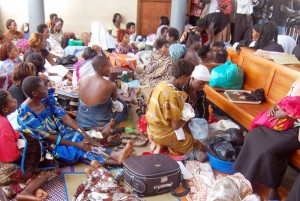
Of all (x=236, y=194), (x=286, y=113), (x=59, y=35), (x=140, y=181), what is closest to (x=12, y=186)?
(x=140, y=181)

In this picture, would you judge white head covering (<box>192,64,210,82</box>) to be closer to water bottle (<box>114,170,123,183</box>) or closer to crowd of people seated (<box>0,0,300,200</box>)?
crowd of people seated (<box>0,0,300,200</box>)

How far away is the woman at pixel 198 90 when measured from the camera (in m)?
3.55

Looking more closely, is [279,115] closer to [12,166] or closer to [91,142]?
[91,142]

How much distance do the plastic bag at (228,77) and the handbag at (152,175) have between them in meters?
1.60

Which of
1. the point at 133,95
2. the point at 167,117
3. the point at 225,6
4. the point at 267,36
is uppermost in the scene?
the point at 225,6

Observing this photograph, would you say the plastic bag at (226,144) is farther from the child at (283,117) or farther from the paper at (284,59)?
the paper at (284,59)

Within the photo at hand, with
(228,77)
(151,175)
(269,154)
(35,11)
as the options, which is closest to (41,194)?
(151,175)

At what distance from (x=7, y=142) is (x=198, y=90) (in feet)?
7.17

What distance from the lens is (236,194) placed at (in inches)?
97.8

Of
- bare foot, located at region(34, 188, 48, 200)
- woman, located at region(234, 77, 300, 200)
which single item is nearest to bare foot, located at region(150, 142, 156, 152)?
woman, located at region(234, 77, 300, 200)

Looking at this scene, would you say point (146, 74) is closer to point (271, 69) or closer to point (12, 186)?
point (271, 69)

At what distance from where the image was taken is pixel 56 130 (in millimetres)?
3240

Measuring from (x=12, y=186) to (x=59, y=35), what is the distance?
5.79 metres

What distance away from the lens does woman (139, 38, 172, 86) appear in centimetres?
495
